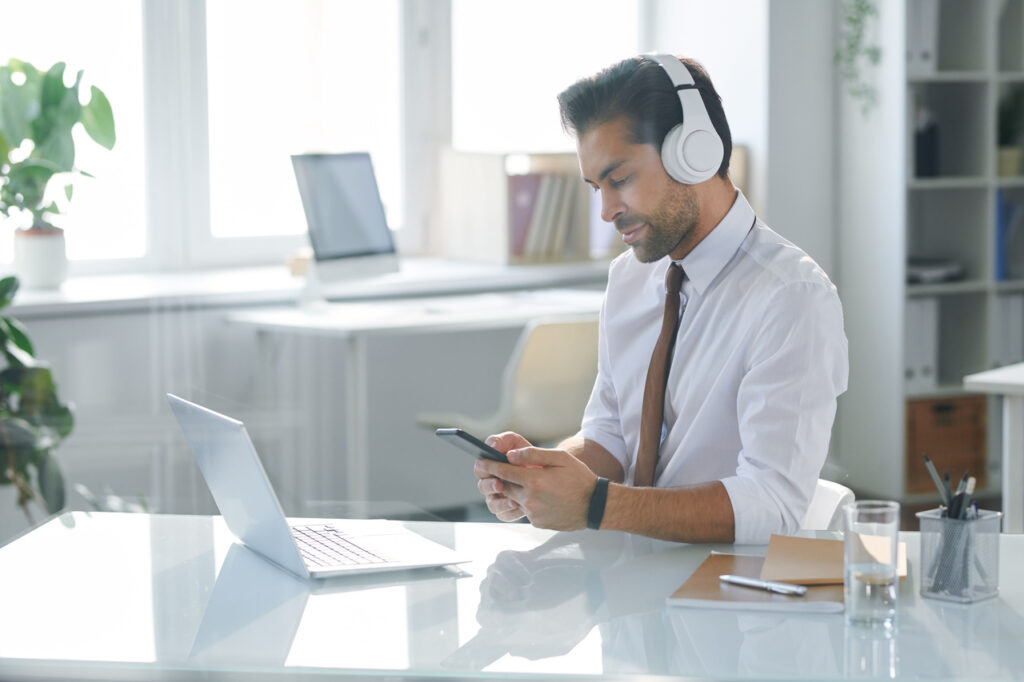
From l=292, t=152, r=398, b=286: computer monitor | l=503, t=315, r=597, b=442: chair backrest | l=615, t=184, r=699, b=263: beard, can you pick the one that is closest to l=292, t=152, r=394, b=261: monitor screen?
l=292, t=152, r=398, b=286: computer monitor

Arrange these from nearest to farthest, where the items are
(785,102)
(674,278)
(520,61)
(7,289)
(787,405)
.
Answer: (787,405) → (674,278) → (7,289) → (785,102) → (520,61)

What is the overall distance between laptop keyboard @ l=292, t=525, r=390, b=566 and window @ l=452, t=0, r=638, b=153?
2975 millimetres

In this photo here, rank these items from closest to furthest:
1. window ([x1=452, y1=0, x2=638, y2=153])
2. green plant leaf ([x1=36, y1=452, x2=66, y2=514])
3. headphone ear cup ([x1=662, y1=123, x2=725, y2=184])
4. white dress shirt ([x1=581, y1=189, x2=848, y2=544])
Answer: white dress shirt ([x1=581, y1=189, x2=848, y2=544]) < headphone ear cup ([x1=662, y1=123, x2=725, y2=184]) < green plant leaf ([x1=36, y1=452, x2=66, y2=514]) < window ([x1=452, y1=0, x2=638, y2=153])

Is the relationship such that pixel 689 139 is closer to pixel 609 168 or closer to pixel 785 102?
pixel 609 168

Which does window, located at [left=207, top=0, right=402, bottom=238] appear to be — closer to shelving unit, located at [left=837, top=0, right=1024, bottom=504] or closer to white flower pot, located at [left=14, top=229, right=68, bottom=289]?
white flower pot, located at [left=14, top=229, right=68, bottom=289]

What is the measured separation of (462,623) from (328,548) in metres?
0.28

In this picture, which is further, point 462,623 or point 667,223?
point 667,223

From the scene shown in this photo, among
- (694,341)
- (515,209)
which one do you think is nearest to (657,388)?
(694,341)

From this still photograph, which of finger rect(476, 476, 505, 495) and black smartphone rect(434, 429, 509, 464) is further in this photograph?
finger rect(476, 476, 505, 495)

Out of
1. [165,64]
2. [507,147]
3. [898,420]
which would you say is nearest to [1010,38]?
[898,420]

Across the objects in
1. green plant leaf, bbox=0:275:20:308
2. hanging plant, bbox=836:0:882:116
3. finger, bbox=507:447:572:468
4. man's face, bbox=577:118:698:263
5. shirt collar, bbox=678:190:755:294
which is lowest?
finger, bbox=507:447:572:468

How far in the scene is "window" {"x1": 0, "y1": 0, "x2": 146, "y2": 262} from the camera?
3414 mm

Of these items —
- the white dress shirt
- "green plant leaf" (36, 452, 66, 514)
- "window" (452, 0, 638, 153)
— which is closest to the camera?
the white dress shirt

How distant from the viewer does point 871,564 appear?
1160 millimetres
